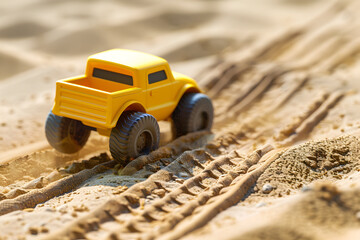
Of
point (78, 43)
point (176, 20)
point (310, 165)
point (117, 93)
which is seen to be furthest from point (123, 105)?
point (176, 20)

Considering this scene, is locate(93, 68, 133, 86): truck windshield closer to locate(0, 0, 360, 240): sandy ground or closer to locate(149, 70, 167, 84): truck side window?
locate(149, 70, 167, 84): truck side window

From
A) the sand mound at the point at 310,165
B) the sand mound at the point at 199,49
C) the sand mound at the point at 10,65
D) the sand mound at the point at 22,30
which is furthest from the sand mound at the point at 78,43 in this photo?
the sand mound at the point at 310,165

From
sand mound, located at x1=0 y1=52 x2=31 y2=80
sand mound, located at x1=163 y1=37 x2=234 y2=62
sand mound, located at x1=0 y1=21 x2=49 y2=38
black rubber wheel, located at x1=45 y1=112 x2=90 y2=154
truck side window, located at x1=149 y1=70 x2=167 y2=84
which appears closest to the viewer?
black rubber wheel, located at x1=45 y1=112 x2=90 y2=154

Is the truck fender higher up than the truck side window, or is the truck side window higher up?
the truck side window

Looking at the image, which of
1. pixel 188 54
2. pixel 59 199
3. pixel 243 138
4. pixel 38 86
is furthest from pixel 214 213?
pixel 188 54

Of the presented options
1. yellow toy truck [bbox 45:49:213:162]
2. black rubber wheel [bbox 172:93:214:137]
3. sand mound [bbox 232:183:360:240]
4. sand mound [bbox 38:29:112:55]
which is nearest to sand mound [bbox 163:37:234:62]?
sand mound [bbox 38:29:112:55]

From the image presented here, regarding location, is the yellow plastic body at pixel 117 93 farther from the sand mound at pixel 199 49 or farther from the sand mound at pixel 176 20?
the sand mound at pixel 176 20

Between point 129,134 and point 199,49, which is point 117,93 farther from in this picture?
point 199,49
